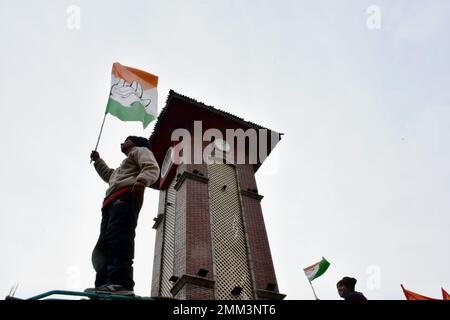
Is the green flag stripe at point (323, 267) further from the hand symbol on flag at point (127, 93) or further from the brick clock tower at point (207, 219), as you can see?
the hand symbol on flag at point (127, 93)

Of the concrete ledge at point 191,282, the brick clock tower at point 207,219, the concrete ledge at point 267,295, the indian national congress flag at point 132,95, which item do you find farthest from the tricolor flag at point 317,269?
the indian national congress flag at point 132,95

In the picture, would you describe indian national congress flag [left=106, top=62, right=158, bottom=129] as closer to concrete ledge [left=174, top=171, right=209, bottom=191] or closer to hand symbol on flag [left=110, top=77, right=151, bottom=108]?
hand symbol on flag [left=110, top=77, right=151, bottom=108]

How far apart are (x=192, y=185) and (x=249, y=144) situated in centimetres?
416

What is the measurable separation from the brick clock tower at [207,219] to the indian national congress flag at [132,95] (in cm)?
531

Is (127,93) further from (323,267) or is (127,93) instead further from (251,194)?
(251,194)

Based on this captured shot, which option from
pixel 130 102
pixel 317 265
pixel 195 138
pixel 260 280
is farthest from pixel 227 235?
pixel 130 102

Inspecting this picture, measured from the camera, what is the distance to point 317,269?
11.4 meters

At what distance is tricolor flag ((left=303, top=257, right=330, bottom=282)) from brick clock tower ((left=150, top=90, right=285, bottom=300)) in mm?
1326

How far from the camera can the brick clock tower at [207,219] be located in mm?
9938

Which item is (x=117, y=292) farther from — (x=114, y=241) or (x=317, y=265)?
(x=317, y=265)

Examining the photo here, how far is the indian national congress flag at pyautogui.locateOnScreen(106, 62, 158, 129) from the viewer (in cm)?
517

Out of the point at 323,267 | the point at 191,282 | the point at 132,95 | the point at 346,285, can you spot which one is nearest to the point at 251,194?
the point at 323,267
